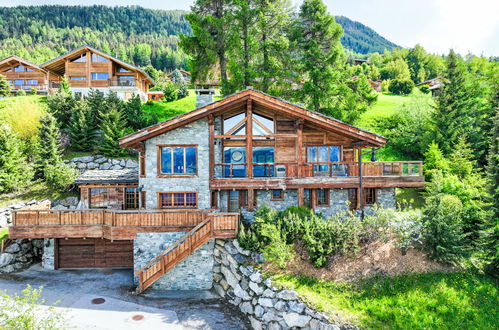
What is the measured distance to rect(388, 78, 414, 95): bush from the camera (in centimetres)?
5650

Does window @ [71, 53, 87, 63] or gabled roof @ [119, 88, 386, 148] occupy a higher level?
window @ [71, 53, 87, 63]

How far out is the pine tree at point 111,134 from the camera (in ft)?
87.6

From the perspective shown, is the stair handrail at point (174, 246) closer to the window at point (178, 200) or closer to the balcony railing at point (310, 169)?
the window at point (178, 200)

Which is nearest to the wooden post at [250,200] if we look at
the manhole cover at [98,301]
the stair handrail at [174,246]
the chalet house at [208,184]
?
the chalet house at [208,184]

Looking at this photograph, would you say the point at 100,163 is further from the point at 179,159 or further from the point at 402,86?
the point at 402,86

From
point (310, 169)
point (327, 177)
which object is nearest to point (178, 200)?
point (310, 169)

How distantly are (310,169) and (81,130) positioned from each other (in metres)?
21.1

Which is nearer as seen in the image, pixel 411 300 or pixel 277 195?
pixel 411 300

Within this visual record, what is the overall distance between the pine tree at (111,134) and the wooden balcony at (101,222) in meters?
10.2

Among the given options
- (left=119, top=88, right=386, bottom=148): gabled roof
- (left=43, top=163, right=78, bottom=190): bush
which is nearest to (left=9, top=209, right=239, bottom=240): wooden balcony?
(left=119, top=88, right=386, bottom=148): gabled roof

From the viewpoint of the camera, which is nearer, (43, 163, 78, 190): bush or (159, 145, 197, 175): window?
(159, 145, 197, 175): window

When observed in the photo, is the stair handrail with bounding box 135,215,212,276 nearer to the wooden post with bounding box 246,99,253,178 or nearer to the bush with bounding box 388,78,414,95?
the wooden post with bounding box 246,99,253,178

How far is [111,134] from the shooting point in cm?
2686

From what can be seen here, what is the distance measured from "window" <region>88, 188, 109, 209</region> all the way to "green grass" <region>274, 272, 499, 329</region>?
1359 cm
